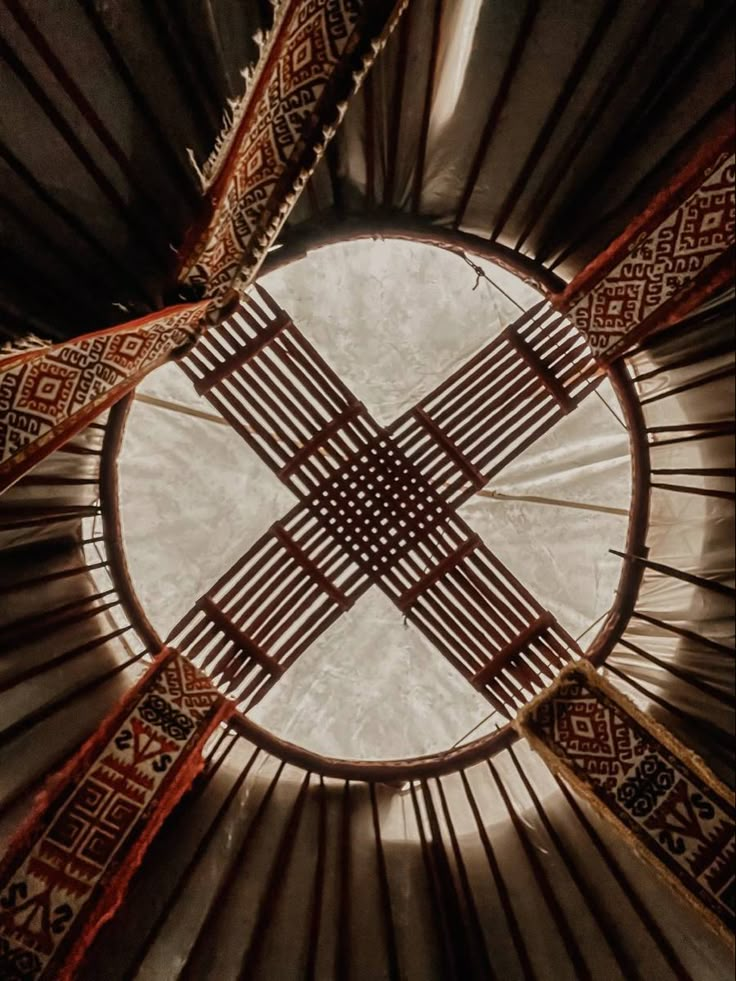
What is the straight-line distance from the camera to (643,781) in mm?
1668

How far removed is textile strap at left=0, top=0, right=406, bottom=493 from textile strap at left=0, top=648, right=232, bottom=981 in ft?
2.00

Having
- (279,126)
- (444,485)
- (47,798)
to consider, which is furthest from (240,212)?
(47,798)

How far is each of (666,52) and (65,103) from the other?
127cm

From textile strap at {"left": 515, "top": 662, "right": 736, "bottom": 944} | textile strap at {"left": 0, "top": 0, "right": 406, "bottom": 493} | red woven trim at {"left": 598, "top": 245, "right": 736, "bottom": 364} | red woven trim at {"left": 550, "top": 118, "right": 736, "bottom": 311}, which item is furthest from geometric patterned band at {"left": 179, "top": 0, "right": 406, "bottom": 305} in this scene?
textile strap at {"left": 515, "top": 662, "right": 736, "bottom": 944}

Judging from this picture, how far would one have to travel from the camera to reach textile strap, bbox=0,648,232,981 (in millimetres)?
1567

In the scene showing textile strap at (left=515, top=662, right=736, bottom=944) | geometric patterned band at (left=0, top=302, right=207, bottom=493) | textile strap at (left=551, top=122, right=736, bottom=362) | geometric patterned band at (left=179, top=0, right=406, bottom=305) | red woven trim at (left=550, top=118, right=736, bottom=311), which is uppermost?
geometric patterned band at (left=179, top=0, right=406, bottom=305)

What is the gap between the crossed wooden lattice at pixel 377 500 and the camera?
2.12m

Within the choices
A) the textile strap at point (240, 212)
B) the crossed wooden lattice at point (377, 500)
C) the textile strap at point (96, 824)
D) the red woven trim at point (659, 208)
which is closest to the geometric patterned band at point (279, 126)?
the textile strap at point (240, 212)

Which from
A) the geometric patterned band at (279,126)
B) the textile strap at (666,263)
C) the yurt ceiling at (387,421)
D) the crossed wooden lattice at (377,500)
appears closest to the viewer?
the geometric patterned band at (279,126)

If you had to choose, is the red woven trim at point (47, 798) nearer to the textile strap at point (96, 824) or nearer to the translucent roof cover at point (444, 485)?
the textile strap at point (96, 824)

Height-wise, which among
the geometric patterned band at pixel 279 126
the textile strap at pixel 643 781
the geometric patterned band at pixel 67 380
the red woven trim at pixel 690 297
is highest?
the geometric patterned band at pixel 279 126

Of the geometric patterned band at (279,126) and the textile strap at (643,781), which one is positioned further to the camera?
the textile strap at (643,781)

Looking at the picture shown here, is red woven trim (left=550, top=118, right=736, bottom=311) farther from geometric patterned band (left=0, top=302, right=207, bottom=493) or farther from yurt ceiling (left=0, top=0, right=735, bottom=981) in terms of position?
geometric patterned band (left=0, top=302, right=207, bottom=493)

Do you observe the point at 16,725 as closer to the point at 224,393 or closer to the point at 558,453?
the point at 224,393
